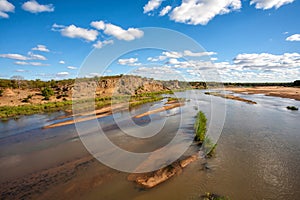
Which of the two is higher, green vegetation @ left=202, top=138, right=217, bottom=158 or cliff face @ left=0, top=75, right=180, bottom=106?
cliff face @ left=0, top=75, right=180, bottom=106

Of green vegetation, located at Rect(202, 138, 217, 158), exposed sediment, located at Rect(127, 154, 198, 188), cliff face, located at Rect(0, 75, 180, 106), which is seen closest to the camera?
exposed sediment, located at Rect(127, 154, 198, 188)

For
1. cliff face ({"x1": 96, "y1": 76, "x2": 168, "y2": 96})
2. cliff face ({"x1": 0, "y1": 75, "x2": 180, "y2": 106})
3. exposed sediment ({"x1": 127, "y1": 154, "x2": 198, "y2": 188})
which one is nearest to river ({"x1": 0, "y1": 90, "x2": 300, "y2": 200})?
exposed sediment ({"x1": 127, "y1": 154, "x2": 198, "y2": 188})

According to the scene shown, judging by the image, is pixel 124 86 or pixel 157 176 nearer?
pixel 157 176

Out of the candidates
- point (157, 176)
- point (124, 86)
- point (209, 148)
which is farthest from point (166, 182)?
point (124, 86)

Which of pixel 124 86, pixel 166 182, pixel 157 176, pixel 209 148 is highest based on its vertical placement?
pixel 124 86

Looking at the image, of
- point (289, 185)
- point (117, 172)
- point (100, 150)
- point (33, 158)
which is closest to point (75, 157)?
point (100, 150)

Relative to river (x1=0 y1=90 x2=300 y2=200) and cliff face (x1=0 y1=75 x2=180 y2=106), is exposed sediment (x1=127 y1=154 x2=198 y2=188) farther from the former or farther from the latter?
cliff face (x1=0 y1=75 x2=180 y2=106)

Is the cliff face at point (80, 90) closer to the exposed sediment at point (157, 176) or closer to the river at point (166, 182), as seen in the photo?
the river at point (166, 182)

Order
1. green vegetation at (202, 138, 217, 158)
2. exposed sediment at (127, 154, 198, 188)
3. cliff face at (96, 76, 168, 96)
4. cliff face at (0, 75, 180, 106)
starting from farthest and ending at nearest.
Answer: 1. cliff face at (96, 76, 168, 96)
2. cliff face at (0, 75, 180, 106)
3. green vegetation at (202, 138, 217, 158)
4. exposed sediment at (127, 154, 198, 188)

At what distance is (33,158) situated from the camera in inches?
424

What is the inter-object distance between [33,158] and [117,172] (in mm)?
5988

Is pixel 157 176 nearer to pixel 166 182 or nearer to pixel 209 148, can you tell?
pixel 166 182

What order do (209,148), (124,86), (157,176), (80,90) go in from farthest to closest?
(124,86)
(80,90)
(209,148)
(157,176)

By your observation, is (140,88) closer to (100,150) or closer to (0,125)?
(0,125)
